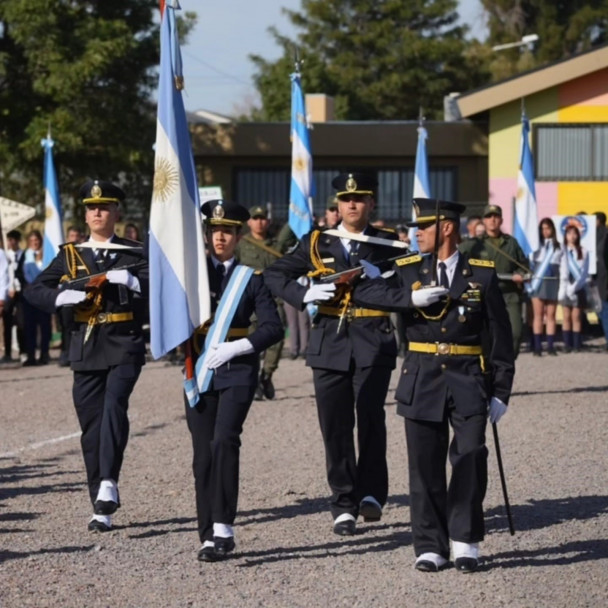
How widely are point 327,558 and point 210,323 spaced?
58.3 inches

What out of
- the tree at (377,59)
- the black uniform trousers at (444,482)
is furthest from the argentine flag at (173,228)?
the tree at (377,59)

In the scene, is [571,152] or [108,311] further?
[571,152]

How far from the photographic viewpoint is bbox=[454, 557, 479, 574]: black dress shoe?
298 inches

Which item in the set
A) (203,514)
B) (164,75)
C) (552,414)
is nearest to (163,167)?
(164,75)

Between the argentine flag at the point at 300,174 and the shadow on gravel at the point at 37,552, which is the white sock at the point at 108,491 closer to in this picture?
the shadow on gravel at the point at 37,552

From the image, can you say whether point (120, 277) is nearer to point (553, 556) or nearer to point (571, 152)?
point (553, 556)

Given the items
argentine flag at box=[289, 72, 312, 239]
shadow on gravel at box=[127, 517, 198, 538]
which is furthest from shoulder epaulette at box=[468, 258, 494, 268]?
argentine flag at box=[289, 72, 312, 239]

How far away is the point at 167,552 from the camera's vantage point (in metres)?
8.27

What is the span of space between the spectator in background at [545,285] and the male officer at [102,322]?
44.8 ft

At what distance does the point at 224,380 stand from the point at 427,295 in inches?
52.9

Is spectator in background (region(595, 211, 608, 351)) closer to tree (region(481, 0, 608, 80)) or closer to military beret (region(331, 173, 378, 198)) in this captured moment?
military beret (region(331, 173, 378, 198))

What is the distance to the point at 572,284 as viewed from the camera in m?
23.1

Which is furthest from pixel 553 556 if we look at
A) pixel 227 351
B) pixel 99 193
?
pixel 99 193

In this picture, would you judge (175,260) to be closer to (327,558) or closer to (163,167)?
(163,167)
